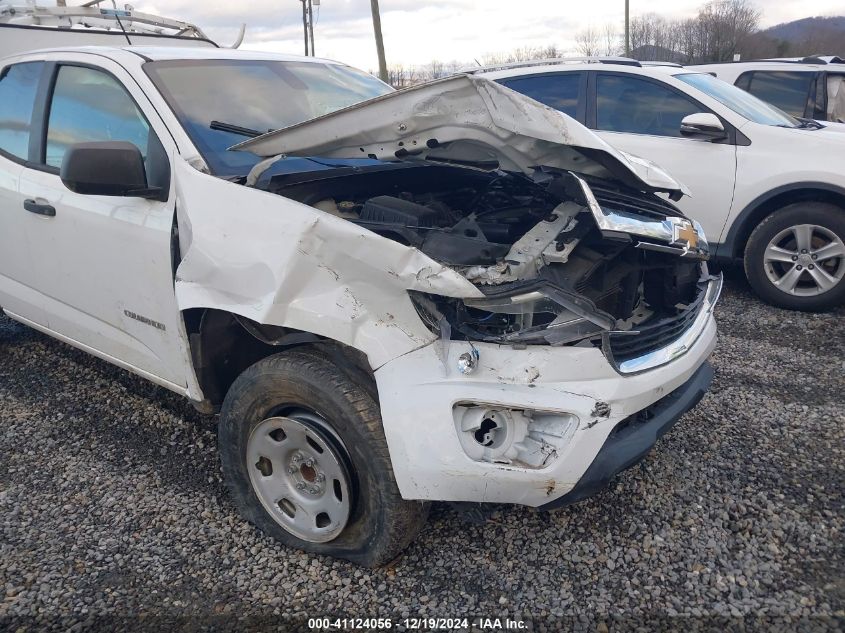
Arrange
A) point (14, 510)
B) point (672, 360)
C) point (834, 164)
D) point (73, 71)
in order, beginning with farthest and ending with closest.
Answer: point (834, 164)
point (73, 71)
point (14, 510)
point (672, 360)

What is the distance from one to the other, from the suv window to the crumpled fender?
0.84 m

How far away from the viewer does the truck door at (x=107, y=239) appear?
276cm

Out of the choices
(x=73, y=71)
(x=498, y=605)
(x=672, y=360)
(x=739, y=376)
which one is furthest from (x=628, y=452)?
(x=73, y=71)

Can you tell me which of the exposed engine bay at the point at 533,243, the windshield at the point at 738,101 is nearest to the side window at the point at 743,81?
the windshield at the point at 738,101

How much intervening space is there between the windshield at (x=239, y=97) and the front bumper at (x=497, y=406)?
128 centimetres

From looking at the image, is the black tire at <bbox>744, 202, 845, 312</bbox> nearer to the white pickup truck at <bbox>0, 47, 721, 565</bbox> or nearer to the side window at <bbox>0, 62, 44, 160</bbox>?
the white pickup truck at <bbox>0, 47, 721, 565</bbox>

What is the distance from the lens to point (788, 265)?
5.13 metres

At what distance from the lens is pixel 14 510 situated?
285 cm

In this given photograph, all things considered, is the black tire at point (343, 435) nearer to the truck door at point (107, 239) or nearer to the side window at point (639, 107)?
the truck door at point (107, 239)

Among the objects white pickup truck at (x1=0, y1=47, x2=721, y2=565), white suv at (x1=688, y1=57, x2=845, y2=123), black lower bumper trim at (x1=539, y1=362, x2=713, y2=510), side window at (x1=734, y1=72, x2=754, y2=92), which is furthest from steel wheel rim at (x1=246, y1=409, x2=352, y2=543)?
side window at (x1=734, y1=72, x2=754, y2=92)

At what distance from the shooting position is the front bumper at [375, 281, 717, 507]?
2.04m

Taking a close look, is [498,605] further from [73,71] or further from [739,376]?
[73,71]

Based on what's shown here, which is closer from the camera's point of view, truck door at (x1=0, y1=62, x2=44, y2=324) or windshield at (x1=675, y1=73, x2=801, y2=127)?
truck door at (x1=0, y1=62, x2=44, y2=324)

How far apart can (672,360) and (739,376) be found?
1.89 meters
